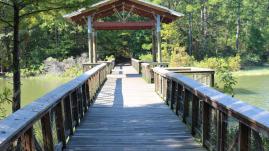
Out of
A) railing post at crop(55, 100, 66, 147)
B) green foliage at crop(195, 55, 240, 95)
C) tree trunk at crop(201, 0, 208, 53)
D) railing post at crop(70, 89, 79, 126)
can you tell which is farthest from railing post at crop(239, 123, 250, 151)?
tree trunk at crop(201, 0, 208, 53)

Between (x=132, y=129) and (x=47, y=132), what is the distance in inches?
96.0

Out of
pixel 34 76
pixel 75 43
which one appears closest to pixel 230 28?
pixel 75 43

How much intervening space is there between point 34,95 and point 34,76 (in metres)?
14.7

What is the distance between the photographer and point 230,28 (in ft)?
171

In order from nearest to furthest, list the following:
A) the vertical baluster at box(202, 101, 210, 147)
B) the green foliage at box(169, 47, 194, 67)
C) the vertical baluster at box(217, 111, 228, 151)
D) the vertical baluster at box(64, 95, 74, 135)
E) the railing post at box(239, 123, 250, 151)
→ the railing post at box(239, 123, 250, 151) < the vertical baluster at box(217, 111, 228, 151) < the vertical baluster at box(202, 101, 210, 147) < the vertical baluster at box(64, 95, 74, 135) < the green foliage at box(169, 47, 194, 67)

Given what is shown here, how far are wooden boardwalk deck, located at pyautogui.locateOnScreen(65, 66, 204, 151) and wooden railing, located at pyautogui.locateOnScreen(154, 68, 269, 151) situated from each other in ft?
0.94

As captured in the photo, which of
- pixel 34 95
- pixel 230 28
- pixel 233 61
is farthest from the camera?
pixel 230 28

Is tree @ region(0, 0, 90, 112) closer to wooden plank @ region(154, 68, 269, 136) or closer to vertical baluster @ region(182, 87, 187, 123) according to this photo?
vertical baluster @ region(182, 87, 187, 123)

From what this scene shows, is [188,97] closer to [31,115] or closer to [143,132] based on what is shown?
[143,132]

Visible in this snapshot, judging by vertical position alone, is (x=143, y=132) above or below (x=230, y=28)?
below

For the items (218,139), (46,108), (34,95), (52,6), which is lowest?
(34,95)

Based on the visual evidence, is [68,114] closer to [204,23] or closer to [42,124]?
[42,124]

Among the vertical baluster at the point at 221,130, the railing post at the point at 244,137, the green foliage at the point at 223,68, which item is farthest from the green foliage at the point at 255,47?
the railing post at the point at 244,137

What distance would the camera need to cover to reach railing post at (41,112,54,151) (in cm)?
444
